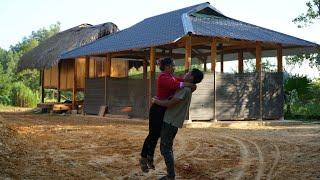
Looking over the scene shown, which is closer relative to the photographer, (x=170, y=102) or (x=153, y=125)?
(x=170, y=102)

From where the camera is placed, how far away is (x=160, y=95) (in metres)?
6.52

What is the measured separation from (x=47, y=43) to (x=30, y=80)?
20.3 meters

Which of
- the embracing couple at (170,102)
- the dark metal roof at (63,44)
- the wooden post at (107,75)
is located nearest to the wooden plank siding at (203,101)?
the wooden post at (107,75)

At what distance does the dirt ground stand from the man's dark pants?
351 mm

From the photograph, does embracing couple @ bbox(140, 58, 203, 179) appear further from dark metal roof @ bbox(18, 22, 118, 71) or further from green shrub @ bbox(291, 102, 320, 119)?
dark metal roof @ bbox(18, 22, 118, 71)

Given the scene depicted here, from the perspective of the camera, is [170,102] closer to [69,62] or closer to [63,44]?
[69,62]

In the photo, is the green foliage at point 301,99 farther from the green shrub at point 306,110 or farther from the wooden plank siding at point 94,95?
the wooden plank siding at point 94,95

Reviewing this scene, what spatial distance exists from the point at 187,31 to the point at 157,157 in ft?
23.9

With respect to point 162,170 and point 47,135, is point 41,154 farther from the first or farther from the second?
point 47,135

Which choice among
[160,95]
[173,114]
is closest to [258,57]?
[160,95]

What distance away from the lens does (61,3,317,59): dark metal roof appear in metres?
16.0

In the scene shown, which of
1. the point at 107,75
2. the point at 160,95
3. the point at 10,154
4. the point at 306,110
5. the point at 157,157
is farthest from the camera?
the point at 306,110

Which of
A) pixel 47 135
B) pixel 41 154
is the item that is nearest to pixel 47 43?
pixel 47 135

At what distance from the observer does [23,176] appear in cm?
660
